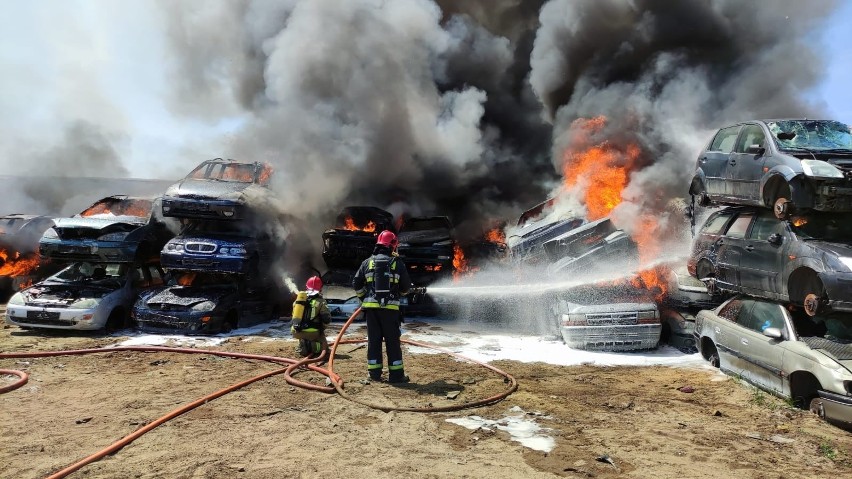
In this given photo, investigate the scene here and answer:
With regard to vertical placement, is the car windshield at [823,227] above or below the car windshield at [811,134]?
below

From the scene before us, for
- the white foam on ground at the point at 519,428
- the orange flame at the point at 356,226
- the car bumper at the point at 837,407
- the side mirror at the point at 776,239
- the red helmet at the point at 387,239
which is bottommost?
the white foam on ground at the point at 519,428

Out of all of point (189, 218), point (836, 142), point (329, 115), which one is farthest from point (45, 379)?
point (329, 115)

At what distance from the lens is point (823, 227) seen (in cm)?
684

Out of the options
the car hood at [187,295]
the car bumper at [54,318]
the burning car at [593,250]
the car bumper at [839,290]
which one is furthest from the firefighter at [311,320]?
the car bumper at [839,290]

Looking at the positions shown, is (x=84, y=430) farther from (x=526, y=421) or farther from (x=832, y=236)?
(x=832, y=236)

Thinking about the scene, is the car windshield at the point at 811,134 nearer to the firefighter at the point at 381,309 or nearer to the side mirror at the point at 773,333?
the side mirror at the point at 773,333

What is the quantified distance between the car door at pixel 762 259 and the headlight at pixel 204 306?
8.29m

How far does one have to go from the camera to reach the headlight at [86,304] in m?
9.89

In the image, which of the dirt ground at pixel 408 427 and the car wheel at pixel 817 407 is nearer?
the dirt ground at pixel 408 427

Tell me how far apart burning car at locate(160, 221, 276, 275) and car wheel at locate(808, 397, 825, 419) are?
8864 millimetres

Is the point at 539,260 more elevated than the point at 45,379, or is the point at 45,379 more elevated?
the point at 539,260

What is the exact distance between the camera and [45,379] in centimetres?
700

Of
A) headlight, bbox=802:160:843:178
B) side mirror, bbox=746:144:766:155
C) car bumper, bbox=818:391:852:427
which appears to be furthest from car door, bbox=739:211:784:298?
car bumper, bbox=818:391:852:427

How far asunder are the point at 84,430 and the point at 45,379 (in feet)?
8.13
